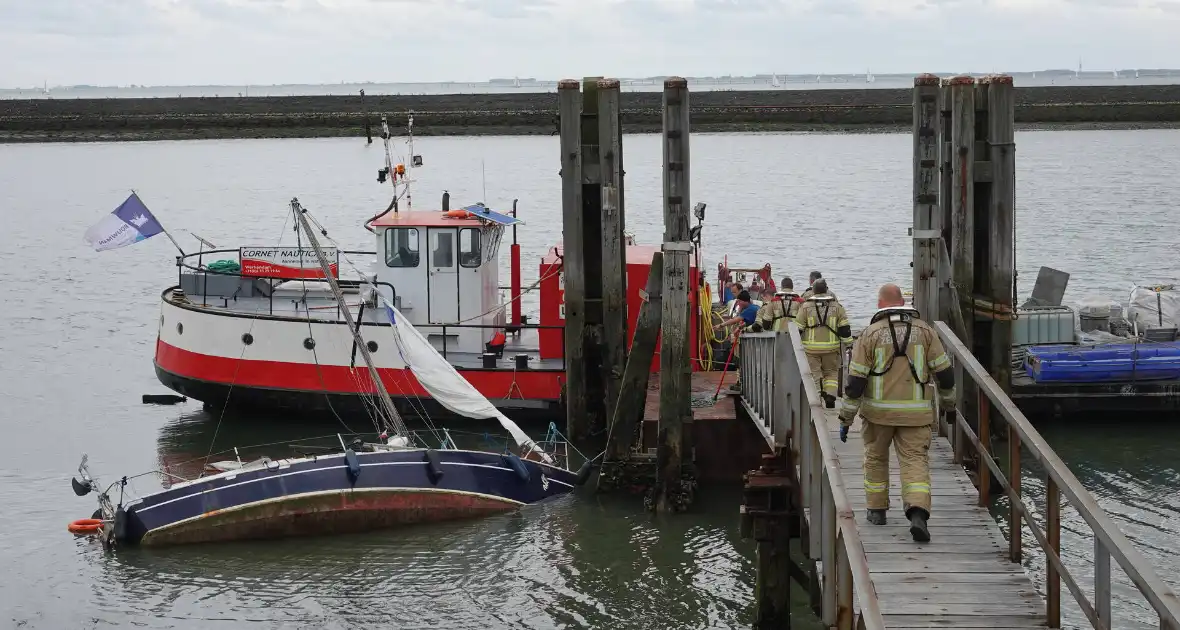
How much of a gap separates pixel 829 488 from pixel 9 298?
109 ft

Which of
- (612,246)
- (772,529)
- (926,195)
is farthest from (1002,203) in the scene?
(772,529)

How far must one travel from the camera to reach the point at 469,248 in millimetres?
21328

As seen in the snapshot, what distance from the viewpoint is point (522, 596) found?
48.4 feet

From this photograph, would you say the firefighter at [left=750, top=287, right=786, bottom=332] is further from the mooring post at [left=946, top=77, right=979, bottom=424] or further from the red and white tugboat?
the red and white tugboat

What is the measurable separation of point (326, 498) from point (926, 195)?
817 centimetres

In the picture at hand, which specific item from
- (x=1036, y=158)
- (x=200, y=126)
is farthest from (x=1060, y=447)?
(x=200, y=126)

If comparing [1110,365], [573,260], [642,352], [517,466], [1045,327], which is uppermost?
[573,260]

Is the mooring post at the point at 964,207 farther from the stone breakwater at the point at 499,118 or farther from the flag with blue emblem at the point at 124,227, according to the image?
the stone breakwater at the point at 499,118

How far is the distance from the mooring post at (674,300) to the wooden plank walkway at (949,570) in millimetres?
5771

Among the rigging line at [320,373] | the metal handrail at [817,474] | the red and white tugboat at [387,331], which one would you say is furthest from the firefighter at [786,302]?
the rigging line at [320,373]

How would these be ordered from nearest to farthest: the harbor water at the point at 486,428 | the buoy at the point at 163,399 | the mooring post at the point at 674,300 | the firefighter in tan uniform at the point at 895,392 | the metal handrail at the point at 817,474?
the metal handrail at the point at 817,474, the firefighter in tan uniform at the point at 895,392, the harbor water at the point at 486,428, the mooring post at the point at 674,300, the buoy at the point at 163,399

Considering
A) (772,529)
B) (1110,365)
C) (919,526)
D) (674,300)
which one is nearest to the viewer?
(919,526)

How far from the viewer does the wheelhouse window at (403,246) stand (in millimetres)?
A: 21250

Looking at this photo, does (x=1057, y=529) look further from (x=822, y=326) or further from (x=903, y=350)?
(x=822, y=326)
